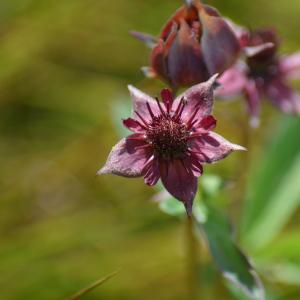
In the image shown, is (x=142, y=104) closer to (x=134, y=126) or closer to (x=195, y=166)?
(x=134, y=126)

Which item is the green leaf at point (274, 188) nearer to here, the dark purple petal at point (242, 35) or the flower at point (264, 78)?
the flower at point (264, 78)

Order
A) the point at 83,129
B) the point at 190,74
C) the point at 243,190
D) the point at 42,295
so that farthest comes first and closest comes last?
the point at 83,129
the point at 42,295
the point at 243,190
the point at 190,74

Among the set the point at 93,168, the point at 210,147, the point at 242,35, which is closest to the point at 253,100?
the point at 242,35

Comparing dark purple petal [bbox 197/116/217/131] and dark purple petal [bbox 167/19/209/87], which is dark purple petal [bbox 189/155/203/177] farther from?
dark purple petal [bbox 167/19/209/87]

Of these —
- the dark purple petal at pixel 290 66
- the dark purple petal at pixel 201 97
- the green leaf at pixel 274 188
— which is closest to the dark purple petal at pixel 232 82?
the dark purple petal at pixel 290 66

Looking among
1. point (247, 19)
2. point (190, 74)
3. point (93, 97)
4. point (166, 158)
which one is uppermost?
point (190, 74)

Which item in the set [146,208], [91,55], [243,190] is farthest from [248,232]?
[91,55]

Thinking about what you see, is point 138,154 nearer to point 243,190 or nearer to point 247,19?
point 243,190
